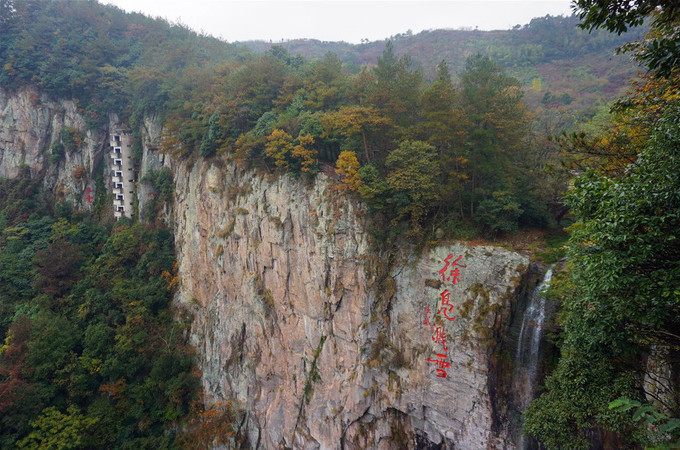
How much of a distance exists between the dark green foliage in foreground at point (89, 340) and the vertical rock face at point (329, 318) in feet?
7.80

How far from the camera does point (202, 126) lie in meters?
22.0

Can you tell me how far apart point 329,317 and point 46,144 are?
33.6m

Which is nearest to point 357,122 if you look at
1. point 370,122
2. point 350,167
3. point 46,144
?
point 370,122

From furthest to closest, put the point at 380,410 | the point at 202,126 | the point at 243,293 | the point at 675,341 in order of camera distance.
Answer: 1. the point at 202,126
2. the point at 243,293
3. the point at 380,410
4. the point at 675,341

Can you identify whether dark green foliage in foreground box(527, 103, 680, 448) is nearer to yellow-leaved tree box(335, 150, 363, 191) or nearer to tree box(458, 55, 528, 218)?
tree box(458, 55, 528, 218)

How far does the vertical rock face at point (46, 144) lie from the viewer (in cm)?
2989

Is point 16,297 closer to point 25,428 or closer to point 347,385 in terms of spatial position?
point 25,428

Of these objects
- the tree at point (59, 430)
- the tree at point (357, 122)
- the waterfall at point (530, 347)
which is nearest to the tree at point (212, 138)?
the tree at point (357, 122)

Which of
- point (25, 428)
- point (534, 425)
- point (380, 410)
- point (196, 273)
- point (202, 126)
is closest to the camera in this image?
point (534, 425)

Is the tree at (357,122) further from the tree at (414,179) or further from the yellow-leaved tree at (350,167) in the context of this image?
the tree at (414,179)

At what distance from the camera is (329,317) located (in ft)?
55.6

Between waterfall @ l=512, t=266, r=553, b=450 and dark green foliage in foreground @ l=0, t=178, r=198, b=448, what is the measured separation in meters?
19.8

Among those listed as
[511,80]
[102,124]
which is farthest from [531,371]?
[102,124]

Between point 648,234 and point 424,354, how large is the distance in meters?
10.3
